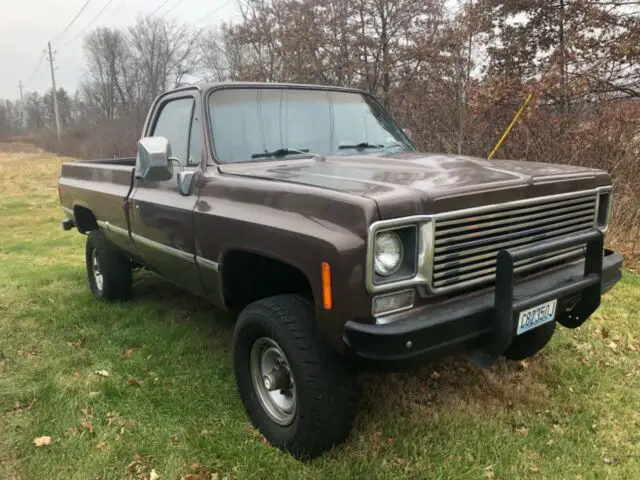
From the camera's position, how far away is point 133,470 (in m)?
2.89

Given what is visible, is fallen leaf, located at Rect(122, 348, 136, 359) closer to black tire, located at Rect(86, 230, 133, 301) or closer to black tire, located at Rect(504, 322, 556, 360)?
black tire, located at Rect(86, 230, 133, 301)

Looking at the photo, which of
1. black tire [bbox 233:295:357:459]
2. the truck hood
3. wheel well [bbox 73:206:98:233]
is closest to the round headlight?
the truck hood

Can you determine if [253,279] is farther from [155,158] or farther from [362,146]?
[362,146]

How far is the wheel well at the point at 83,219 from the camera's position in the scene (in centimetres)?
572

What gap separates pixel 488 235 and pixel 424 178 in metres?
0.42

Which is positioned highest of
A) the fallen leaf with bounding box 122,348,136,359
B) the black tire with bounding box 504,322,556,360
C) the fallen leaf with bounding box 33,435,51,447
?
the black tire with bounding box 504,322,556,360

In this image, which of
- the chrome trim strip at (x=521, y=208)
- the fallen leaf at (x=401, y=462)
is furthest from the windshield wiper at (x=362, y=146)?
the fallen leaf at (x=401, y=462)

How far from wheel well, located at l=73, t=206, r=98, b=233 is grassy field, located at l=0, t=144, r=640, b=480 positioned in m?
1.08

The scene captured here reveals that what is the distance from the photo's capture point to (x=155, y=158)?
342cm

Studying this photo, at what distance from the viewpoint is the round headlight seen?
2373 millimetres

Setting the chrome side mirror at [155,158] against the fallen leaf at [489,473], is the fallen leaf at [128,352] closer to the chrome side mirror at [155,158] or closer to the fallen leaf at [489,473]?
the chrome side mirror at [155,158]

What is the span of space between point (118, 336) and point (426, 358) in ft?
10.1

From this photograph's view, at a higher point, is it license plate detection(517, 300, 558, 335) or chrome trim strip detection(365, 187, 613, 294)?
chrome trim strip detection(365, 187, 613, 294)

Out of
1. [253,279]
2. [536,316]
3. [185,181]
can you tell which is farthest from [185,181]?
[536,316]
